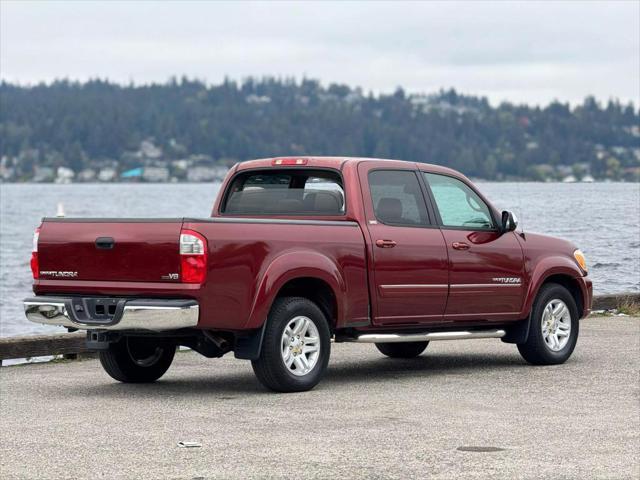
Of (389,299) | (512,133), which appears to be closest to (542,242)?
(389,299)

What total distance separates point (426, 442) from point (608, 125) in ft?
595

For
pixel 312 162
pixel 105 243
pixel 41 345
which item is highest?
pixel 312 162

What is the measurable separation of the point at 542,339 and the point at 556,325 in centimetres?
33

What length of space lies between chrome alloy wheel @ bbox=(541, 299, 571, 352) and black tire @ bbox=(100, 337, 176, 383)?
351 cm

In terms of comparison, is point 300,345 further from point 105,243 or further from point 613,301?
point 613,301

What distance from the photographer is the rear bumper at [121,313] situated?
10461 millimetres

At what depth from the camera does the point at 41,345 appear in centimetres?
1359

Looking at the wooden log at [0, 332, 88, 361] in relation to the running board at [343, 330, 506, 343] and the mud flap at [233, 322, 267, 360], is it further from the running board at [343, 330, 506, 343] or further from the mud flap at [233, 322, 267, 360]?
the running board at [343, 330, 506, 343]

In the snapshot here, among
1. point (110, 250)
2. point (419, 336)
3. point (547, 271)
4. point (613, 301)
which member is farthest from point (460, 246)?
point (613, 301)

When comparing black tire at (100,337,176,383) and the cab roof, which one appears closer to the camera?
black tire at (100,337,176,383)

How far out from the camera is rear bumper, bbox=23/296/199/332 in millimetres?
10461

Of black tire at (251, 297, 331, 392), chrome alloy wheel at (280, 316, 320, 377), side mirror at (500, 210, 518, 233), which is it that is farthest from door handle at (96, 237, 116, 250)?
side mirror at (500, 210, 518, 233)

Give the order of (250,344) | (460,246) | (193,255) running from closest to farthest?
(193,255) < (250,344) < (460,246)

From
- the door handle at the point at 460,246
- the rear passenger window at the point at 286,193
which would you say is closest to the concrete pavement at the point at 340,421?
the door handle at the point at 460,246
